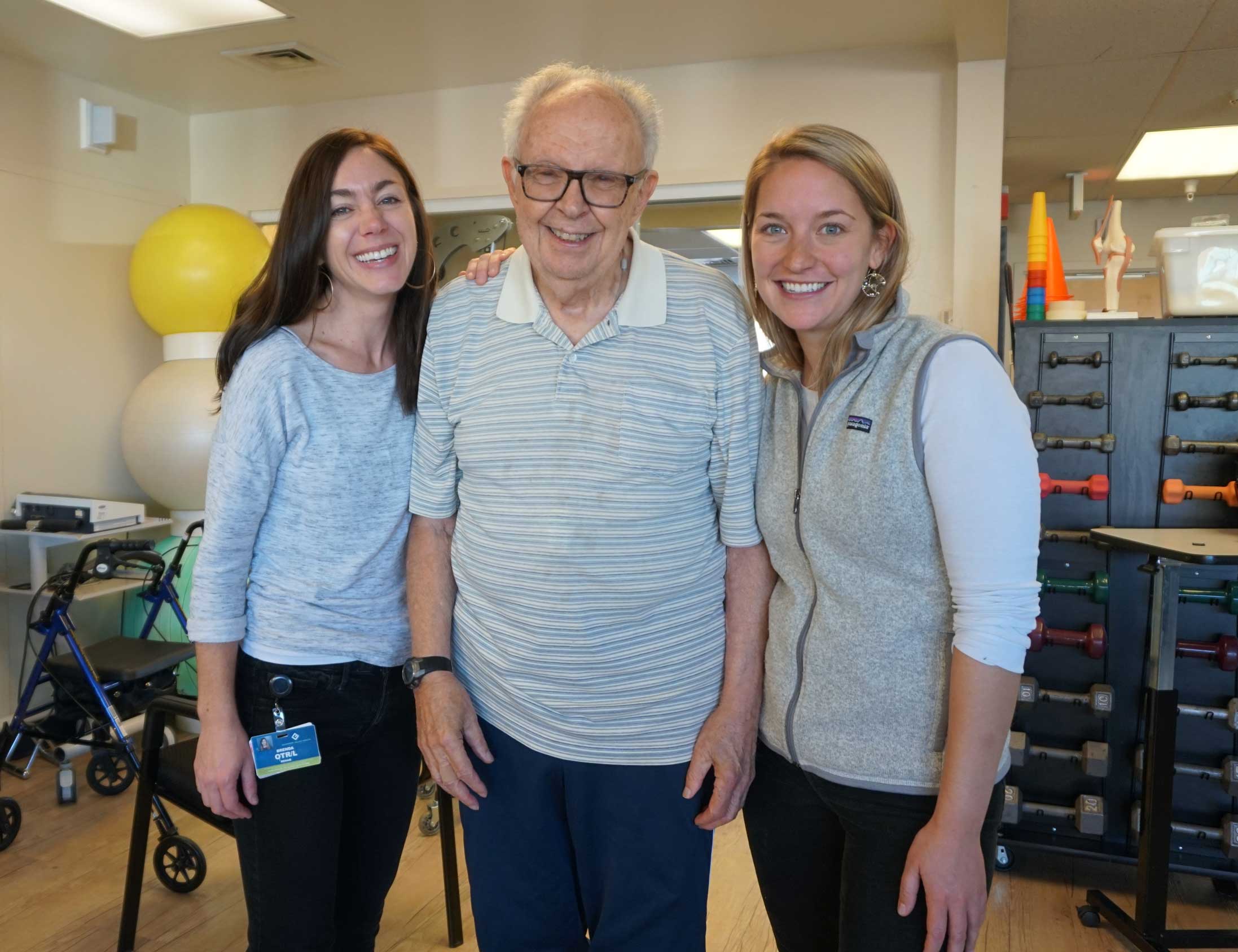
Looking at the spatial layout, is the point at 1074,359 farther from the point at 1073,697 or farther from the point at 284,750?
the point at 284,750

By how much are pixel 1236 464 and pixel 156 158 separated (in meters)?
5.06

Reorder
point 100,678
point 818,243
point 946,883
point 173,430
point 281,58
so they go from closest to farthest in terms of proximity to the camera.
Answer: point 946,883 < point 818,243 < point 100,678 < point 173,430 < point 281,58

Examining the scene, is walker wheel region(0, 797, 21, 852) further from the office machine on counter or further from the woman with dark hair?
the woman with dark hair

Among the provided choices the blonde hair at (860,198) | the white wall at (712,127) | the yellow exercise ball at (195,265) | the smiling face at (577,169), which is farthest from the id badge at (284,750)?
the yellow exercise ball at (195,265)

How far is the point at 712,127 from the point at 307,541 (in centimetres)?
347

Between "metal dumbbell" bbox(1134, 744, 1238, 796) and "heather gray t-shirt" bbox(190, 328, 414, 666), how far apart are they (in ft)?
8.07

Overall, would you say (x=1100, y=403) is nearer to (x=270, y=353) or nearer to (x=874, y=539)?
(x=874, y=539)

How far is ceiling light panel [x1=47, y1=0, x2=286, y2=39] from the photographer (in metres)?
3.75

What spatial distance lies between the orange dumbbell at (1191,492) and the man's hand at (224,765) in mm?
2628

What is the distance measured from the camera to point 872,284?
1.32m

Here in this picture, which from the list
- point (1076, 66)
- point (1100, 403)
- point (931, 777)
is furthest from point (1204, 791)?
point (1076, 66)

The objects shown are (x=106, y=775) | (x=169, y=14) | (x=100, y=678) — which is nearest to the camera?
(x=100, y=678)

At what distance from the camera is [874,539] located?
1207 mm

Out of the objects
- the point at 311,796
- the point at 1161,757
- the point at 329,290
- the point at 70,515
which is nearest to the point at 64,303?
the point at 70,515
